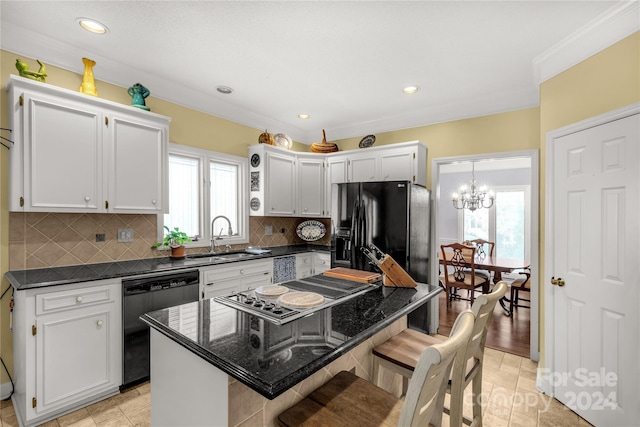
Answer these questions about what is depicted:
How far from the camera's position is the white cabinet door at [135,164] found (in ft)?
8.13

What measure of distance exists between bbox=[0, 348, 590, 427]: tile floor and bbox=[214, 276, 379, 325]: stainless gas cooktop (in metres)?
1.22

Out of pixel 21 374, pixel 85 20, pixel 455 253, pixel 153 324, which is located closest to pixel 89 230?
pixel 21 374

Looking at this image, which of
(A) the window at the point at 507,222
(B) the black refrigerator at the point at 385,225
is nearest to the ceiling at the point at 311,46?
(B) the black refrigerator at the point at 385,225

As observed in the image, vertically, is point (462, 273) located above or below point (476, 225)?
below

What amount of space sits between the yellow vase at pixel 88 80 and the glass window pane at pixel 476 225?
6.85m

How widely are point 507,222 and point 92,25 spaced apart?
23.5ft

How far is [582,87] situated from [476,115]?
1243mm

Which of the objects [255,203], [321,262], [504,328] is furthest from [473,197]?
[255,203]

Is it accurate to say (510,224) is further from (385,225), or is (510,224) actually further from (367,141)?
(385,225)

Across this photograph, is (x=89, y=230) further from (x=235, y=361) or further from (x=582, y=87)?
(x=582, y=87)

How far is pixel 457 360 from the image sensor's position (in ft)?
4.53

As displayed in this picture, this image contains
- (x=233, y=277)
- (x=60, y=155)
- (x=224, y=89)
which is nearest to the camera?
(x=60, y=155)

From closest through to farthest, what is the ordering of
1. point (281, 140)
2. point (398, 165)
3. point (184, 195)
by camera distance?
point (184, 195)
point (398, 165)
point (281, 140)

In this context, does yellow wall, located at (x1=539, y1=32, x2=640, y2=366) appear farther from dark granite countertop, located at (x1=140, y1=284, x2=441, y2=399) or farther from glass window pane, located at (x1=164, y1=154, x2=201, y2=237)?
glass window pane, located at (x1=164, y1=154, x2=201, y2=237)
